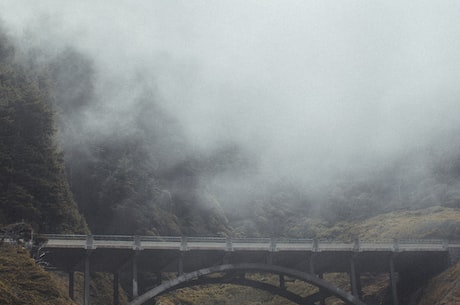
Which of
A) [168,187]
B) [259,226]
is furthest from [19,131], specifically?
[259,226]

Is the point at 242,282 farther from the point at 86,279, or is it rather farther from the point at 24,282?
the point at 24,282

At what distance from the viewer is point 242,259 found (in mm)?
69188

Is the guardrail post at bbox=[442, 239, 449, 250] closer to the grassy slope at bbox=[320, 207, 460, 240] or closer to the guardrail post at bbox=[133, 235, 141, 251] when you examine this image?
the grassy slope at bbox=[320, 207, 460, 240]

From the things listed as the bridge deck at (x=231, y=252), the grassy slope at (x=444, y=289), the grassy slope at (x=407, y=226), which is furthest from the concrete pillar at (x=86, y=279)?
the grassy slope at (x=407, y=226)

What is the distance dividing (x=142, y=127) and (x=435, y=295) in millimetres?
63387

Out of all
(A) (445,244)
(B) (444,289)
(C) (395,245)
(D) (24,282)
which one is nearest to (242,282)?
(C) (395,245)

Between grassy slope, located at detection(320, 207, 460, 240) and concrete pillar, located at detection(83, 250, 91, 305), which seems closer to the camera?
concrete pillar, located at detection(83, 250, 91, 305)

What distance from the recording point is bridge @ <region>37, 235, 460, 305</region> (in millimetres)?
59531

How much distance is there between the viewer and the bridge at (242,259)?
59.5 metres

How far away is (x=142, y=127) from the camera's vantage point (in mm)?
116062

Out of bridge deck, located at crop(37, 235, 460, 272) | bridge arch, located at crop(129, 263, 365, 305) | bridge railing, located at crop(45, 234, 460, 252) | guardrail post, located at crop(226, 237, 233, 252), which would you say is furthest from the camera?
guardrail post, located at crop(226, 237, 233, 252)

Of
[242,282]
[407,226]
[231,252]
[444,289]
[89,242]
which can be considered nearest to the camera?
[89,242]

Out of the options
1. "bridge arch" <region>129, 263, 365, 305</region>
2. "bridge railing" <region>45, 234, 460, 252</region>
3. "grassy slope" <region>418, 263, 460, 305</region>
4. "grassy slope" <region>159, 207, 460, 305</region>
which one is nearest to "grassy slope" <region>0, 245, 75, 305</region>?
"bridge railing" <region>45, 234, 460, 252</region>

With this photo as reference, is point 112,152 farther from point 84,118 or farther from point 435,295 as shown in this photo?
point 435,295
